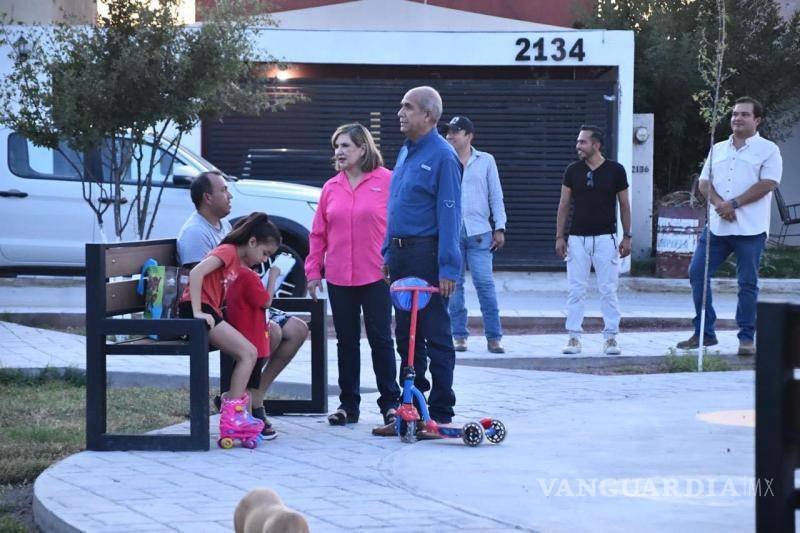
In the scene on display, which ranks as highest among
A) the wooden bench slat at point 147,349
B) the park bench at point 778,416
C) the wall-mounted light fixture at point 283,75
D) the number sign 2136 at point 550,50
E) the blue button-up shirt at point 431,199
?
the number sign 2136 at point 550,50

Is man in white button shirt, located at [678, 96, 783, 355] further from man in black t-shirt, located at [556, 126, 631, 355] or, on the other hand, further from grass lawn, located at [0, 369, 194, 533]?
grass lawn, located at [0, 369, 194, 533]

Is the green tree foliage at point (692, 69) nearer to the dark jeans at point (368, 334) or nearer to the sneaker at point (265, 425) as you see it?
the dark jeans at point (368, 334)

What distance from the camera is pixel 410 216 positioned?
6855mm

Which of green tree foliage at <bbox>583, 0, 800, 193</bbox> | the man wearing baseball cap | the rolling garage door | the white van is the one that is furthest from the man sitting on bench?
green tree foliage at <bbox>583, 0, 800, 193</bbox>

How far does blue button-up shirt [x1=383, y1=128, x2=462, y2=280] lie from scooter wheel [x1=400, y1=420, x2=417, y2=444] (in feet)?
2.67

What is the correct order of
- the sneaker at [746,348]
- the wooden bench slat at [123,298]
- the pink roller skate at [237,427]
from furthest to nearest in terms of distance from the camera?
the sneaker at [746,348] → the wooden bench slat at [123,298] → the pink roller skate at [237,427]

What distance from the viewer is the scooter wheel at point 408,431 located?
674cm

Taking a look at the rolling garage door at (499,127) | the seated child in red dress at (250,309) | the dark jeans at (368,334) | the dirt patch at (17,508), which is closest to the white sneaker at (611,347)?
the dark jeans at (368,334)

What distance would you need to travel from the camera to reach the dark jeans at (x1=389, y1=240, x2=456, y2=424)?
6867 mm

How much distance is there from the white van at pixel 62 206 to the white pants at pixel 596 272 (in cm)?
Answer: 474

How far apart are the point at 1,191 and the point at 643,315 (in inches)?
302

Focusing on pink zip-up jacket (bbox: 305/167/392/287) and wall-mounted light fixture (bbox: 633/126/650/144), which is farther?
wall-mounted light fixture (bbox: 633/126/650/144)

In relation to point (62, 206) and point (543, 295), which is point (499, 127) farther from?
point (62, 206)

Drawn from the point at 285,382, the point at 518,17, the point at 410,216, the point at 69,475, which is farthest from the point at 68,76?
the point at 518,17
